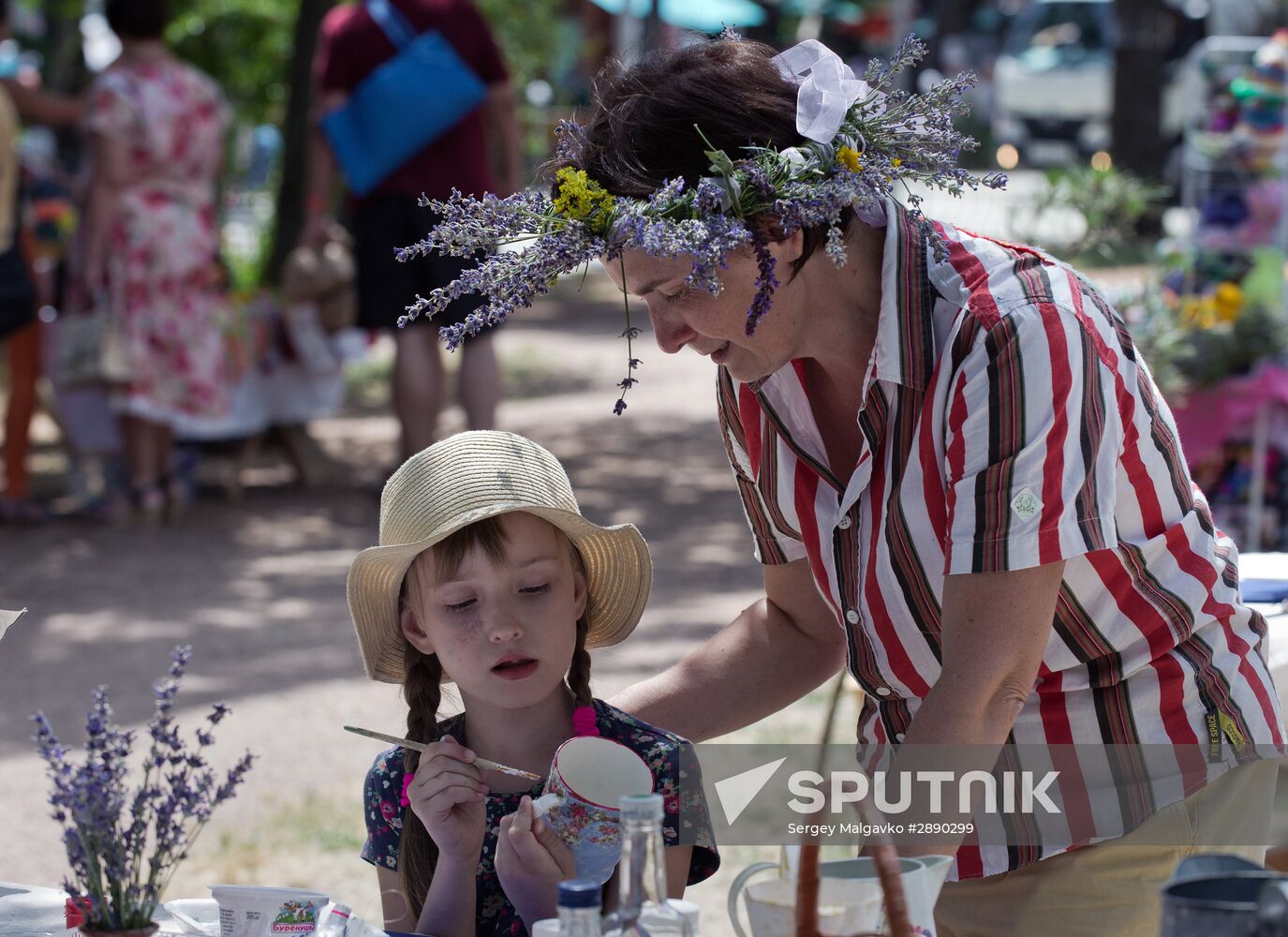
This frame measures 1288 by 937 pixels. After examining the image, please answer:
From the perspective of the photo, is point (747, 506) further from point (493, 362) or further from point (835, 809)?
point (493, 362)

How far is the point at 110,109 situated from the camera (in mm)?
6070

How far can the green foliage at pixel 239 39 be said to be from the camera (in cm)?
1143

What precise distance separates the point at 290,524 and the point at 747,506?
183 inches

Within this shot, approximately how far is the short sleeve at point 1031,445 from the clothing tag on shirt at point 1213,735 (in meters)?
0.33

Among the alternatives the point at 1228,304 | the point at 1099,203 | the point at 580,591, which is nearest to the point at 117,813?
the point at 580,591

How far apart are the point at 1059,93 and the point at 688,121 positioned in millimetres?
19995

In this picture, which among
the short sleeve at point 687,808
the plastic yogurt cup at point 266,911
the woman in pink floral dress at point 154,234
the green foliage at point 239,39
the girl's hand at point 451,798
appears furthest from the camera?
the green foliage at point 239,39

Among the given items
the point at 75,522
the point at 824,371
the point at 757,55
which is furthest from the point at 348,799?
the point at 75,522

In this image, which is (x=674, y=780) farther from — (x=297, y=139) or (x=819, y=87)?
(x=297, y=139)

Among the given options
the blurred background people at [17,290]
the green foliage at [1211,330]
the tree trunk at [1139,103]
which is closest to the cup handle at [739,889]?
the green foliage at [1211,330]

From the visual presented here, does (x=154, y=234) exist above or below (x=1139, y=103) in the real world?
below

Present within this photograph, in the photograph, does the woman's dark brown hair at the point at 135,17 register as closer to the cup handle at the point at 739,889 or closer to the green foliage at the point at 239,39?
the green foliage at the point at 239,39

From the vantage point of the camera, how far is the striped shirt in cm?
170

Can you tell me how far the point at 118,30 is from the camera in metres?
6.16
